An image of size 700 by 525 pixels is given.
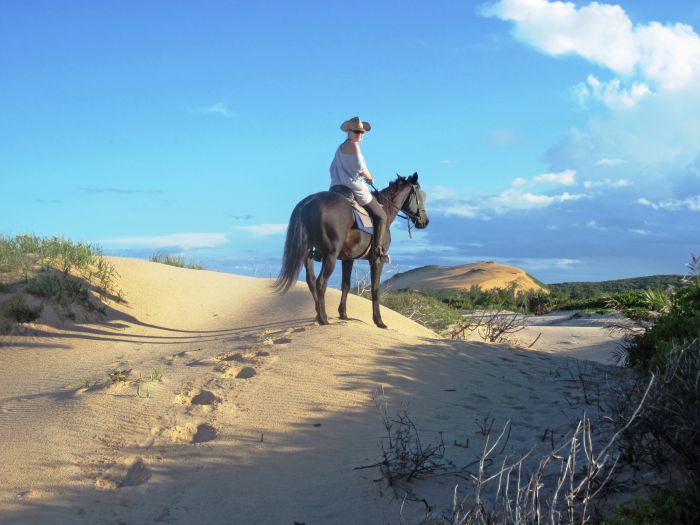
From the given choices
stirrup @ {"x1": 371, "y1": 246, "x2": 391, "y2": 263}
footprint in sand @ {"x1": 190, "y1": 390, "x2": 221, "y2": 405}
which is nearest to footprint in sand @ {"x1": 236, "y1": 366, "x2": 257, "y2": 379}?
footprint in sand @ {"x1": 190, "y1": 390, "x2": 221, "y2": 405}

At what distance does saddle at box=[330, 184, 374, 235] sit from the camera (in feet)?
34.2

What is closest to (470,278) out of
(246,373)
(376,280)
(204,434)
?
(376,280)

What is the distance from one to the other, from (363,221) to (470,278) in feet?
76.7

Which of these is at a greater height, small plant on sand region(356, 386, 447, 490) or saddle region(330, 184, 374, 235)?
saddle region(330, 184, 374, 235)

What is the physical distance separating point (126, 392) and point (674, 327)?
652 centimetres

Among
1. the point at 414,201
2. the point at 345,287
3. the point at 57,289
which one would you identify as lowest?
the point at 57,289

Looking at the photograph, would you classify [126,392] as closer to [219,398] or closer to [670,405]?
[219,398]

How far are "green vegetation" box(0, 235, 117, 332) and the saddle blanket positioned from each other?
496cm

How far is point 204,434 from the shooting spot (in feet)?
20.9

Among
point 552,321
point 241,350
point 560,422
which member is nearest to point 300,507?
point 560,422

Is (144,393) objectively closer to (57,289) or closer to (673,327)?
(57,289)

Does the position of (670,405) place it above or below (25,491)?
above

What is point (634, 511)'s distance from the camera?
4328 mm

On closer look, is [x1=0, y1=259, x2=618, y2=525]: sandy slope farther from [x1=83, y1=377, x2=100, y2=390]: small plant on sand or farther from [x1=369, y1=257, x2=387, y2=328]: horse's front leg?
[x1=369, y1=257, x2=387, y2=328]: horse's front leg
